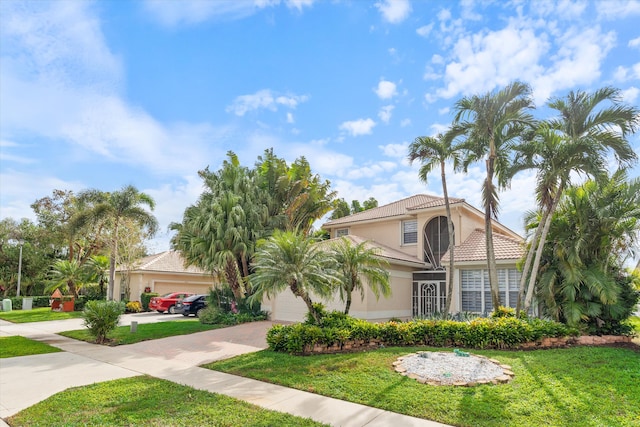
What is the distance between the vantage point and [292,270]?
11.0m

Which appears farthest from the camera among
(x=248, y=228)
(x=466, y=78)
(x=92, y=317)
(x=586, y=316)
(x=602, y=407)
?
(x=248, y=228)

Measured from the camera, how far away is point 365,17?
10.6 meters

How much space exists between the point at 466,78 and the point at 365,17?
11.7 ft

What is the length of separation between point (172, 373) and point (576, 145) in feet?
41.7

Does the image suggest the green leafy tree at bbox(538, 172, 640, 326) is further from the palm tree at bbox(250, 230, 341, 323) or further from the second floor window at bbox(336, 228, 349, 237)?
the second floor window at bbox(336, 228, 349, 237)

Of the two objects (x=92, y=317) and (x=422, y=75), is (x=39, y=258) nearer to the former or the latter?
(x=92, y=317)

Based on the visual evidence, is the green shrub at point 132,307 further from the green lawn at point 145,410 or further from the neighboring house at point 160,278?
the green lawn at point 145,410

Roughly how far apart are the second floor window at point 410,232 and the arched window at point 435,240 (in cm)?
55

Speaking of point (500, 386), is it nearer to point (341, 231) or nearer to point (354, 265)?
point (354, 265)

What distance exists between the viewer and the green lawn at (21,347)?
12242mm

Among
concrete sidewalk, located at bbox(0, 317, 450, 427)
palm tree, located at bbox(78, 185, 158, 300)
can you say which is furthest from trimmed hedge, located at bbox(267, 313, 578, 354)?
palm tree, located at bbox(78, 185, 158, 300)

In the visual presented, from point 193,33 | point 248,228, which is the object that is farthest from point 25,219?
point 193,33

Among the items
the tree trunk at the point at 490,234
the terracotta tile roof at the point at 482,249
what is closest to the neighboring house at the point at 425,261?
the terracotta tile roof at the point at 482,249

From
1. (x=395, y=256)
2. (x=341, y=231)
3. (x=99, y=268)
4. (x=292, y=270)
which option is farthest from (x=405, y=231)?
(x=99, y=268)
